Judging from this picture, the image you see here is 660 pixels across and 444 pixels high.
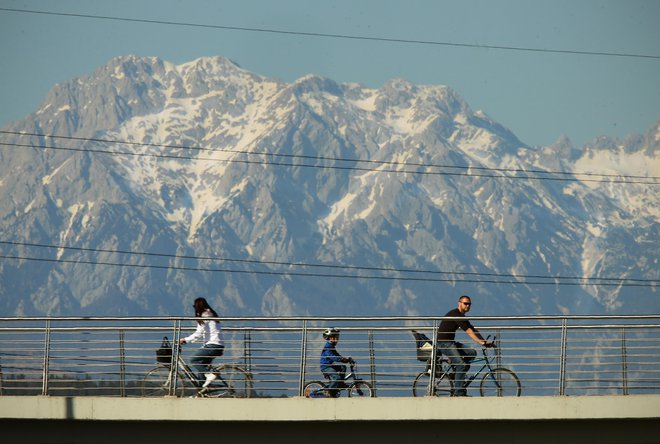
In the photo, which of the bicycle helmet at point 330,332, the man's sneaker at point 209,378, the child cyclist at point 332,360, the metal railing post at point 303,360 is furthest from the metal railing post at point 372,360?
the man's sneaker at point 209,378

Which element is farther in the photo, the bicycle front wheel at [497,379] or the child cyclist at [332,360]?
the child cyclist at [332,360]

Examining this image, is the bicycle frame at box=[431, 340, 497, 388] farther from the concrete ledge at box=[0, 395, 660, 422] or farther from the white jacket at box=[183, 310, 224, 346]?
the white jacket at box=[183, 310, 224, 346]

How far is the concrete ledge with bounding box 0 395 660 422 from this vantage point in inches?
863

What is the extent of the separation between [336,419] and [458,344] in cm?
294

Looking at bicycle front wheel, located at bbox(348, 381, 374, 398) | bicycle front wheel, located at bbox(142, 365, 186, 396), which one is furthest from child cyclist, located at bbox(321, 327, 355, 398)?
bicycle front wheel, located at bbox(142, 365, 186, 396)

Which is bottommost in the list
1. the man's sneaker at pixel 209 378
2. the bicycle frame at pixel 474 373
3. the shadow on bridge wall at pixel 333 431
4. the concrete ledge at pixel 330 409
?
the shadow on bridge wall at pixel 333 431

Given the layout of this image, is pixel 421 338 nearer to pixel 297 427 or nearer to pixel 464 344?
pixel 464 344

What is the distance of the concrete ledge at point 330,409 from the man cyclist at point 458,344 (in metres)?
1.95

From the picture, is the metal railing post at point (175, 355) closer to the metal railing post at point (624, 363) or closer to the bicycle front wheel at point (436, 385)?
the bicycle front wheel at point (436, 385)

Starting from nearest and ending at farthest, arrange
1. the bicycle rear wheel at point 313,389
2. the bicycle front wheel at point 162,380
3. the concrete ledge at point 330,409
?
1. the concrete ledge at point 330,409
2. the bicycle rear wheel at point 313,389
3. the bicycle front wheel at point 162,380

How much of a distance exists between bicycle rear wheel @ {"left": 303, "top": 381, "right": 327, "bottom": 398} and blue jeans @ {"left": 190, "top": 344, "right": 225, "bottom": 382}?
165 cm

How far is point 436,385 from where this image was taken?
24516mm

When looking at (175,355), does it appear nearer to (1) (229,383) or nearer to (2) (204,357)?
(2) (204,357)

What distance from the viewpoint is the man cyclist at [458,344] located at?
24.2m
